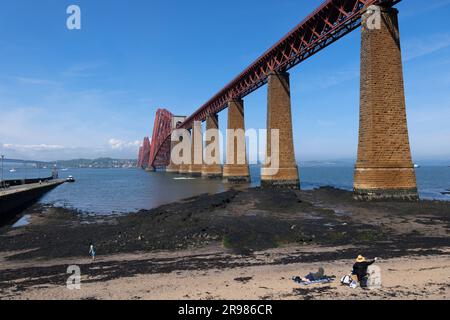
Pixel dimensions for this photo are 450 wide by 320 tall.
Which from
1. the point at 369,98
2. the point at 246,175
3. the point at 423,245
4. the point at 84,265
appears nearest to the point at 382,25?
the point at 369,98

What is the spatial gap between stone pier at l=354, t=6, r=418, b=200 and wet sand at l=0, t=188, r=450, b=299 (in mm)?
1551

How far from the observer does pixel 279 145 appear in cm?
3978

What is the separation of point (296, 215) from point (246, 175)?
132 feet

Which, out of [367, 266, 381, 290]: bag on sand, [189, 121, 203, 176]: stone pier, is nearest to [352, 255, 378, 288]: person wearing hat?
[367, 266, 381, 290]: bag on sand

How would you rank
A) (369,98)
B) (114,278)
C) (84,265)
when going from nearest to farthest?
1. (114,278)
2. (84,265)
3. (369,98)

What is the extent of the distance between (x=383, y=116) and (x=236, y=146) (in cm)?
3755

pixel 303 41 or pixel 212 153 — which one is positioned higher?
pixel 303 41

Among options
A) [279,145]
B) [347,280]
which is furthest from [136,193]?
[347,280]

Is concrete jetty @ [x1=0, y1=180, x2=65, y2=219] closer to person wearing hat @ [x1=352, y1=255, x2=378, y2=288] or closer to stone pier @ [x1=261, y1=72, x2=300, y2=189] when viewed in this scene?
stone pier @ [x1=261, y1=72, x2=300, y2=189]

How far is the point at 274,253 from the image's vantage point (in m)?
13.2

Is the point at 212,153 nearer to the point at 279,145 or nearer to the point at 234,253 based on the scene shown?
the point at 279,145

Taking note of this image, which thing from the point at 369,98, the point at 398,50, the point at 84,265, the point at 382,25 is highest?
the point at 382,25

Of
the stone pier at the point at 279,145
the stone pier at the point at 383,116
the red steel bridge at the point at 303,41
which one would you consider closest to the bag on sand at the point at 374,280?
the stone pier at the point at 383,116
